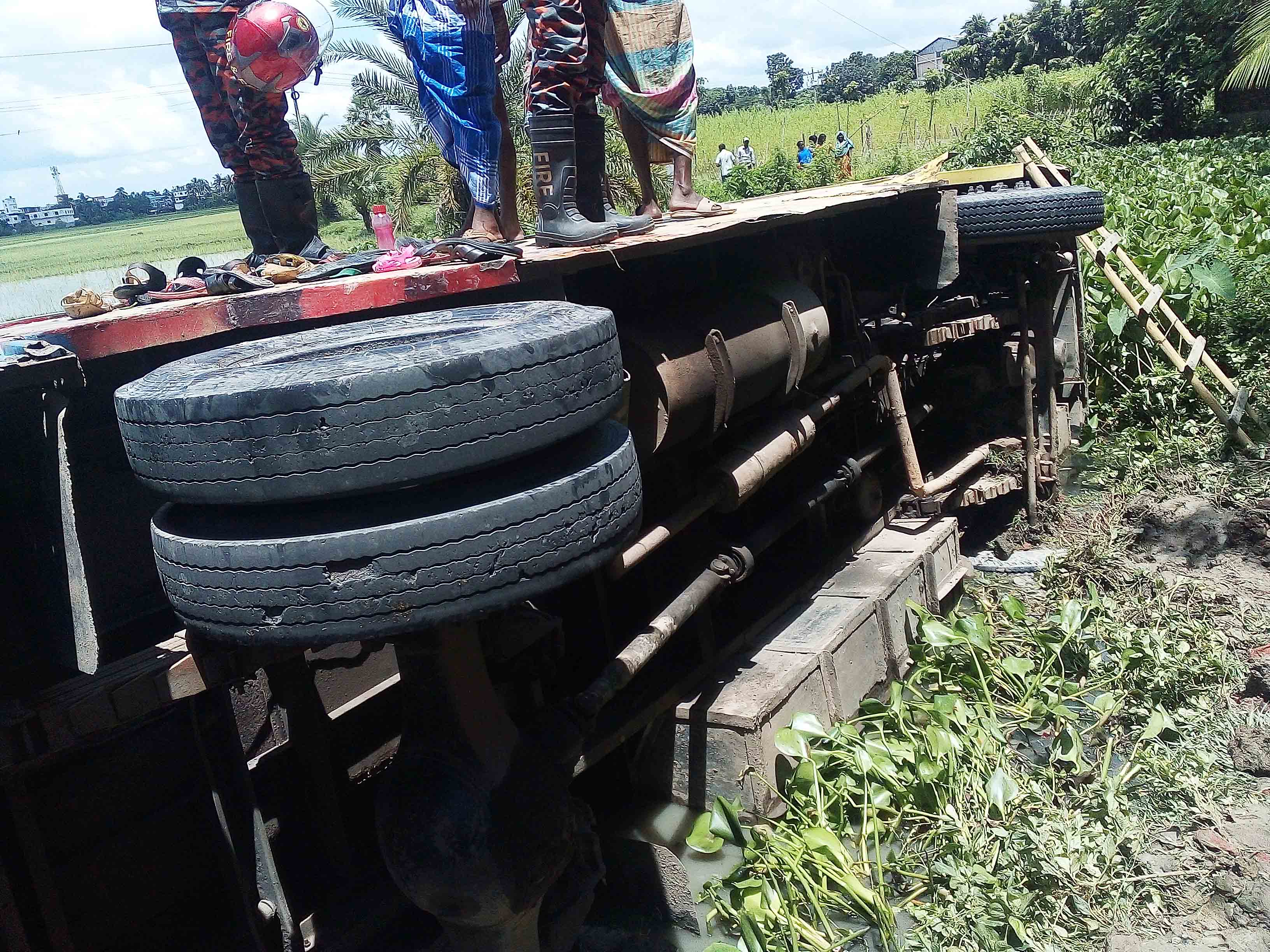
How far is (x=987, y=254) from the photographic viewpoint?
600 centimetres

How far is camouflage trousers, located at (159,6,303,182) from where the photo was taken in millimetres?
3266

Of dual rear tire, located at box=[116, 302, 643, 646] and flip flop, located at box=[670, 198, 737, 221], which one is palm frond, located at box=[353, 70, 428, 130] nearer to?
flip flop, located at box=[670, 198, 737, 221]

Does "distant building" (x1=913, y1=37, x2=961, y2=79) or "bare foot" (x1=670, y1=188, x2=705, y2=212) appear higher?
"distant building" (x1=913, y1=37, x2=961, y2=79)

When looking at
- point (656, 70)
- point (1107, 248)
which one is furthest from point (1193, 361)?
point (656, 70)

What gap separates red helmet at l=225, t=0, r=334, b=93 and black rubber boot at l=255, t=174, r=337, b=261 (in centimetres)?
33

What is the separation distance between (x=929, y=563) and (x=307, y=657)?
2901 mm

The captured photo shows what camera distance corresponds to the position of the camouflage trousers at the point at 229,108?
327 cm

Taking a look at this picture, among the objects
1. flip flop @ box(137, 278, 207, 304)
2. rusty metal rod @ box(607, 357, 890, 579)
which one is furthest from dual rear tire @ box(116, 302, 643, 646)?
rusty metal rod @ box(607, 357, 890, 579)

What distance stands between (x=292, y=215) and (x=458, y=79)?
75 centimetres

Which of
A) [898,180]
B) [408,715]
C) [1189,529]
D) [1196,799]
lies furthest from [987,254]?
[408,715]

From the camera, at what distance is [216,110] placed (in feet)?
11.4

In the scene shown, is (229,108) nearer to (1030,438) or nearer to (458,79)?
(458,79)

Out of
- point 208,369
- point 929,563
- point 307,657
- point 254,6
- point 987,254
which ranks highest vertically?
point 254,6

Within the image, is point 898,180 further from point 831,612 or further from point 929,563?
point 831,612
